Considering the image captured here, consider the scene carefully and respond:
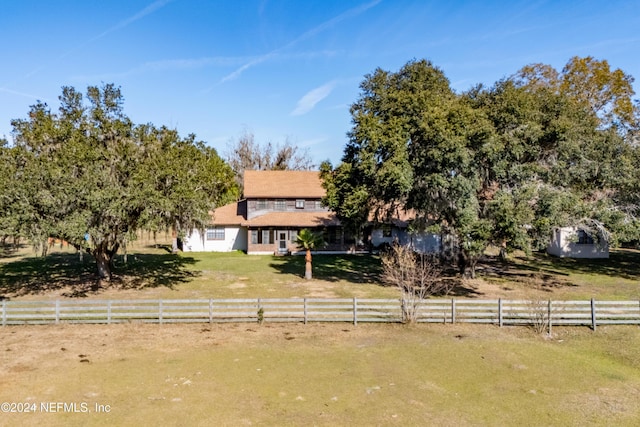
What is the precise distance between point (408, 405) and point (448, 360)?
3.57 m

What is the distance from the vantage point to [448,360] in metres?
13.6

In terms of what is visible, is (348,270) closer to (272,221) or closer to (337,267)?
(337,267)

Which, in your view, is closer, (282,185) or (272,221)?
(272,221)

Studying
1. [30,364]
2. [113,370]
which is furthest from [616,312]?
[30,364]

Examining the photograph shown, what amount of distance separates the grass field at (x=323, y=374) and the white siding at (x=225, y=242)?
2523 centimetres

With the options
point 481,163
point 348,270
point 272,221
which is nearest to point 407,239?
point 348,270

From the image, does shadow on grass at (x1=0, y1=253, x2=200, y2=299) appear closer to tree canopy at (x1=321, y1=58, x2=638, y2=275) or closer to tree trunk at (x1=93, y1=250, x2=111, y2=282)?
tree trunk at (x1=93, y1=250, x2=111, y2=282)

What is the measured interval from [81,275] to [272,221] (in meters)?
16.5

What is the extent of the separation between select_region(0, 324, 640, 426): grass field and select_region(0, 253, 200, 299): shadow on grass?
27.2 ft

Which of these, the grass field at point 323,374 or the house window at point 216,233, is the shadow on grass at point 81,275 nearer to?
the house window at point 216,233

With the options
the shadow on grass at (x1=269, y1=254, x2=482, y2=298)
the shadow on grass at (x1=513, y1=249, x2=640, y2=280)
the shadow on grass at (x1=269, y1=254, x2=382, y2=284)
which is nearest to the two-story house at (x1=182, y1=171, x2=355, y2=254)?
the shadow on grass at (x1=269, y1=254, x2=382, y2=284)

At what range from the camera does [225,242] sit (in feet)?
139

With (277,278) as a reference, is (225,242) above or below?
above

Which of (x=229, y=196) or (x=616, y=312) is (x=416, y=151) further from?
(x=229, y=196)
